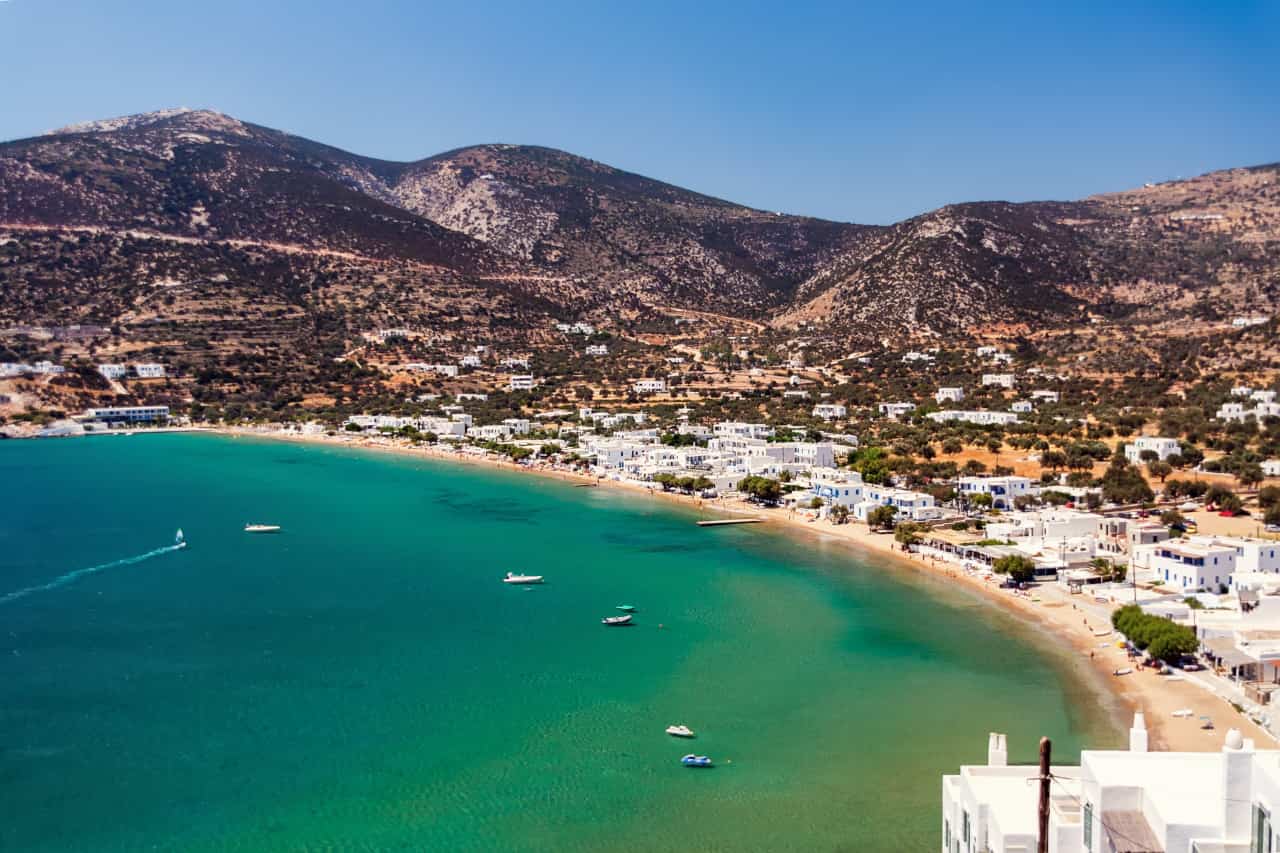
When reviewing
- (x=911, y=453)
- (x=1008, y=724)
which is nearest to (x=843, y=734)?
(x=1008, y=724)

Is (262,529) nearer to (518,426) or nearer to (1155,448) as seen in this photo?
(518,426)

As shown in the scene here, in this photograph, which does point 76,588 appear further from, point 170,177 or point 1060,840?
point 170,177

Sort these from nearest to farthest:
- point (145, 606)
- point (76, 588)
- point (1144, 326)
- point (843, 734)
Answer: point (843, 734) < point (145, 606) < point (76, 588) < point (1144, 326)

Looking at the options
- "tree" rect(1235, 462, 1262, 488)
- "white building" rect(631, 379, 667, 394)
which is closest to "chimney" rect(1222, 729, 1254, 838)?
"tree" rect(1235, 462, 1262, 488)

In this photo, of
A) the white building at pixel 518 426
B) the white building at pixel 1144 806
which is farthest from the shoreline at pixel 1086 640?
the white building at pixel 518 426

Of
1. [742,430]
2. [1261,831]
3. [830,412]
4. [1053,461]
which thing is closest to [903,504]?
[1053,461]
